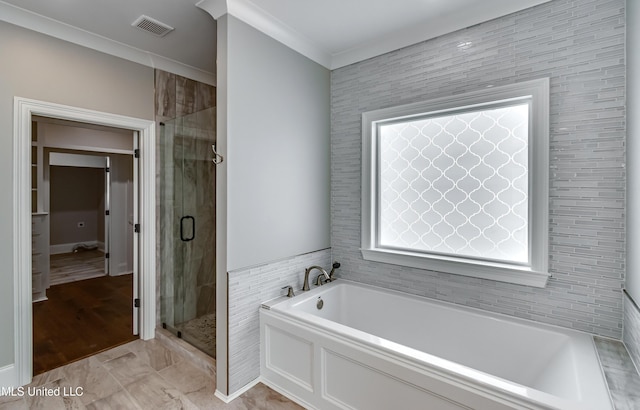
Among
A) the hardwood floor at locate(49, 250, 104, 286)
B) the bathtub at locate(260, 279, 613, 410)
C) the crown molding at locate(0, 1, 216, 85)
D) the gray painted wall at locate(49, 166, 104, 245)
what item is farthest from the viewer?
the gray painted wall at locate(49, 166, 104, 245)

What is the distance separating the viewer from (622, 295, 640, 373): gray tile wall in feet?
4.37

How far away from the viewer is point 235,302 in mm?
1945

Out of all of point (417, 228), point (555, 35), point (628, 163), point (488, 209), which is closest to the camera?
point (628, 163)

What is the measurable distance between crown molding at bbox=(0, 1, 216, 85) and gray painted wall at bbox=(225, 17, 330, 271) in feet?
4.02

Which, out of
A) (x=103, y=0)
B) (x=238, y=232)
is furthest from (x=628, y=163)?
(x=103, y=0)

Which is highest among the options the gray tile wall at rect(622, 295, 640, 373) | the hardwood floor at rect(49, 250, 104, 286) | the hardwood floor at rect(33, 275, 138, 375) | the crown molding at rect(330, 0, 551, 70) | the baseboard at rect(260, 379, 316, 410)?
the crown molding at rect(330, 0, 551, 70)

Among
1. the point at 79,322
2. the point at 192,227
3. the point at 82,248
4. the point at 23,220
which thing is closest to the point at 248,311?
the point at 192,227

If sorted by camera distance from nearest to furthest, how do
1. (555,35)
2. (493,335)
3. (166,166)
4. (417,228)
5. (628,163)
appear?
(628,163), (555,35), (493,335), (417,228), (166,166)

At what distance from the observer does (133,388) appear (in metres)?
1.99

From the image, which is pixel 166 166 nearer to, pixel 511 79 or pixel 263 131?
pixel 263 131

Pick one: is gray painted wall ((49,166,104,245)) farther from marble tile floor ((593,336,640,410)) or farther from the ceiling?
marble tile floor ((593,336,640,410))

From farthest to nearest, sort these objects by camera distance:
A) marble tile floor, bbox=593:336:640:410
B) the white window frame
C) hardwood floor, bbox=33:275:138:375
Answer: hardwood floor, bbox=33:275:138:375 → the white window frame → marble tile floor, bbox=593:336:640:410

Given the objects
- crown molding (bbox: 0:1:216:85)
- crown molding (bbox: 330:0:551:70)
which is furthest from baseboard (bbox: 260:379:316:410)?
crown molding (bbox: 0:1:216:85)

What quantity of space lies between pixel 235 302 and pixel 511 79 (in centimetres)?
223
